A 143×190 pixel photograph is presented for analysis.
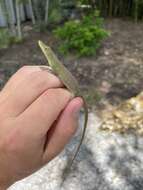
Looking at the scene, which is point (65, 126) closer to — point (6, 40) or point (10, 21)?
point (6, 40)

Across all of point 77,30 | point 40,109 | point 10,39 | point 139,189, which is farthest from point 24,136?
point 10,39

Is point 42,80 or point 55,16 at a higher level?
point 42,80

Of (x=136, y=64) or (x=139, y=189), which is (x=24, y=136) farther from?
(x=136, y=64)

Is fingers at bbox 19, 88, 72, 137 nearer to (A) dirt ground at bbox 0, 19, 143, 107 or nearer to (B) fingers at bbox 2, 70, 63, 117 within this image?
(B) fingers at bbox 2, 70, 63, 117

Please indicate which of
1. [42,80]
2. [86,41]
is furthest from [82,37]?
[42,80]

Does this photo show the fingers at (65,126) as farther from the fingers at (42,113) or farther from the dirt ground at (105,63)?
the dirt ground at (105,63)

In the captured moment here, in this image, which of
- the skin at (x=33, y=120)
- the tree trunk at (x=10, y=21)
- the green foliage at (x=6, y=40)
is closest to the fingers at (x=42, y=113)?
the skin at (x=33, y=120)
